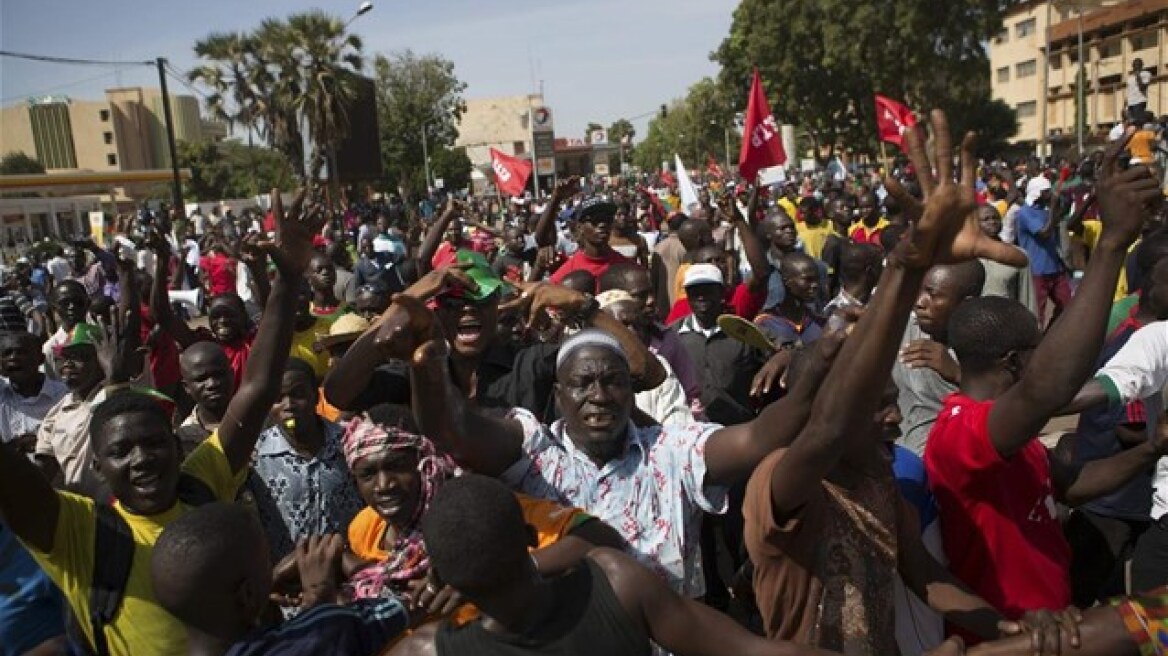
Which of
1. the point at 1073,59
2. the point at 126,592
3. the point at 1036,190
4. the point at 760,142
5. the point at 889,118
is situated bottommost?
the point at 126,592

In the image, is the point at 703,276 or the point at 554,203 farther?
the point at 554,203

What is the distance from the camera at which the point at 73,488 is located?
3.21m

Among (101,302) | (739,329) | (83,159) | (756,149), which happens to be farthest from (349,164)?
(83,159)

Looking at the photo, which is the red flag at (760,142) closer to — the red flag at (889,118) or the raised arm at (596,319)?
the red flag at (889,118)

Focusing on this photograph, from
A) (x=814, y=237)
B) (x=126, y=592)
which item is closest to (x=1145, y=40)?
(x=814, y=237)

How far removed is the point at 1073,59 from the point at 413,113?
36582mm

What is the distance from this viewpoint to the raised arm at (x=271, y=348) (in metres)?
2.92

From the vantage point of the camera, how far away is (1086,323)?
90.2 inches

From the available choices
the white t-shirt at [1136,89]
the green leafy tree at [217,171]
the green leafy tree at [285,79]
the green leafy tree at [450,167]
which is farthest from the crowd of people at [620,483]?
the green leafy tree at [217,171]

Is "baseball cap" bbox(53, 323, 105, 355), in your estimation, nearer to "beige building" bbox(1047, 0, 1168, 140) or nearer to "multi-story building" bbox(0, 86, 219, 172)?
"beige building" bbox(1047, 0, 1168, 140)

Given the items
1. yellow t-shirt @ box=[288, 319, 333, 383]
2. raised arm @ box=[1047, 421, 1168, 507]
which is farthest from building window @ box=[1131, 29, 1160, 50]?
raised arm @ box=[1047, 421, 1168, 507]

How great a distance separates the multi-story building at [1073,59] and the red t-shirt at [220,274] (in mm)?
34412

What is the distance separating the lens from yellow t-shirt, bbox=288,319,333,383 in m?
4.93

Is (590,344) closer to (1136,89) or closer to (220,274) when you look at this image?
(220,274)
